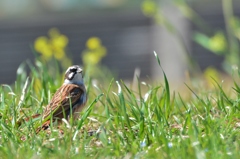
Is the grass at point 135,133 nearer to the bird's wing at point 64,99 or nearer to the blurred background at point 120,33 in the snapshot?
the bird's wing at point 64,99

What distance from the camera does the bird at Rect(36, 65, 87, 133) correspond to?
5215mm

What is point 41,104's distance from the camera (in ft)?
18.4

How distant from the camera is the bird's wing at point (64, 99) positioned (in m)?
5.35

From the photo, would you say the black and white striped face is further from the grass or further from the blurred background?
the blurred background

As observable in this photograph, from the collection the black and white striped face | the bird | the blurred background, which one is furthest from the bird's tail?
the blurred background

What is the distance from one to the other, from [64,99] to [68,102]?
0.14 feet

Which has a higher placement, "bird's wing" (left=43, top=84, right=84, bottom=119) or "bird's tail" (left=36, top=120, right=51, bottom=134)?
"bird's wing" (left=43, top=84, right=84, bottom=119)

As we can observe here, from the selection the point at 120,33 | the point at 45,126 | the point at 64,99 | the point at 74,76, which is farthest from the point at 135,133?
the point at 120,33

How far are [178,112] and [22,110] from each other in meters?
1.08

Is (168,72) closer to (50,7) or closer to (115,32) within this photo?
(115,32)

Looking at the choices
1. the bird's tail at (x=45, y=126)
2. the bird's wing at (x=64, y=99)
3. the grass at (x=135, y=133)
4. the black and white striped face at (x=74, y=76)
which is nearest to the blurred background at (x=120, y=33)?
the black and white striped face at (x=74, y=76)

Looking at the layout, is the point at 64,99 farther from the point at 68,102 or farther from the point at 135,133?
the point at 135,133

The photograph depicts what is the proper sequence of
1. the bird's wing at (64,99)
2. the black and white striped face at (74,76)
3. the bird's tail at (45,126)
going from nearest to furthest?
1. the bird's tail at (45,126)
2. the bird's wing at (64,99)
3. the black and white striped face at (74,76)

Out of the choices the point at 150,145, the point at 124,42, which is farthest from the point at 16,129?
the point at 124,42
